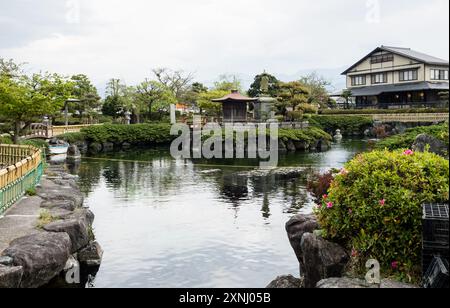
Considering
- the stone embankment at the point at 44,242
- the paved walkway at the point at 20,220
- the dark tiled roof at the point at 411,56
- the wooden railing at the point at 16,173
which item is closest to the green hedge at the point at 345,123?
the dark tiled roof at the point at 411,56

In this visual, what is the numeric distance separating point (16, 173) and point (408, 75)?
6603 cm

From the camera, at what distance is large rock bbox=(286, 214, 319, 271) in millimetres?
9719

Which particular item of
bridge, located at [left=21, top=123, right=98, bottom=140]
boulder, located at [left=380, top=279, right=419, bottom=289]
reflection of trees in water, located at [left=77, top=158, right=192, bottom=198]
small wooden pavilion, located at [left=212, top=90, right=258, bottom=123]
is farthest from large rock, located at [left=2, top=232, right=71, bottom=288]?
small wooden pavilion, located at [left=212, top=90, right=258, bottom=123]

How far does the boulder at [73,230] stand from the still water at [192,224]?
88 centimetres

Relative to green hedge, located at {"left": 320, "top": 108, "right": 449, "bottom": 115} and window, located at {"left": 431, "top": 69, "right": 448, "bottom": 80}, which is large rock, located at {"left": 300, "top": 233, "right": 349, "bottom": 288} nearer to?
green hedge, located at {"left": 320, "top": 108, "right": 449, "bottom": 115}

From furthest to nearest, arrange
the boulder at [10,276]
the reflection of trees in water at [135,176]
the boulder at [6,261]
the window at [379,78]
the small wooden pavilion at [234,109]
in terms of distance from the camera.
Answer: the window at [379,78] < the small wooden pavilion at [234,109] < the reflection of trees in water at [135,176] < the boulder at [6,261] < the boulder at [10,276]

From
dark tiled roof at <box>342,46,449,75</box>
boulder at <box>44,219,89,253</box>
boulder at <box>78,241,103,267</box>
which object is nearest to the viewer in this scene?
boulder at <box>44,219,89,253</box>

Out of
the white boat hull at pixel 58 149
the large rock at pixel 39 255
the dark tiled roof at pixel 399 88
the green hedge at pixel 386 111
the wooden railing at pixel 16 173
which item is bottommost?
the large rock at pixel 39 255

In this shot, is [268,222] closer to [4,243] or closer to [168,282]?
[168,282]

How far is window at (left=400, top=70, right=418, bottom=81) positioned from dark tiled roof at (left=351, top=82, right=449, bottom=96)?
977mm

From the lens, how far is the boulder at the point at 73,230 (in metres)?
10.6

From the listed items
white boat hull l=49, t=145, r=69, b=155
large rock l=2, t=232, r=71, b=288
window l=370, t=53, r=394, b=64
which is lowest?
large rock l=2, t=232, r=71, b=288

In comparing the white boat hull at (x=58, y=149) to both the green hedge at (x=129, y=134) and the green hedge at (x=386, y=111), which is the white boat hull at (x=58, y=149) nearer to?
the green hedge at (x=129, y=134)
